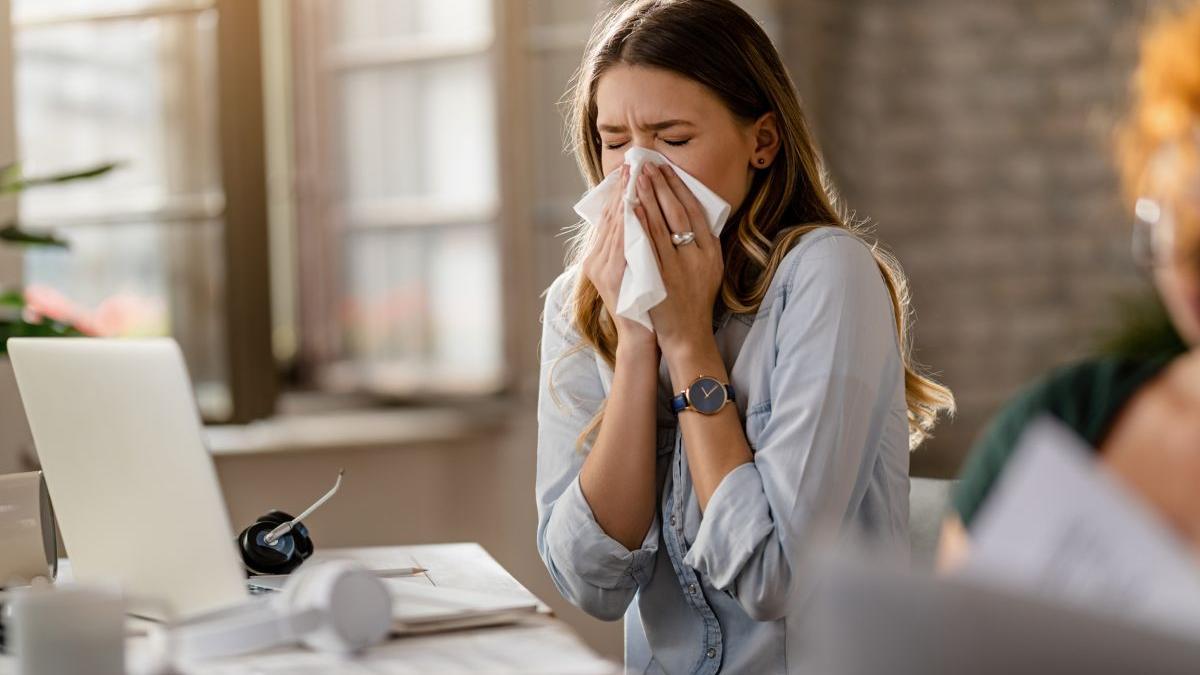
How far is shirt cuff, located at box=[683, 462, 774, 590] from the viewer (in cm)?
128

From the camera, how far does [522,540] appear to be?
287 centimetres

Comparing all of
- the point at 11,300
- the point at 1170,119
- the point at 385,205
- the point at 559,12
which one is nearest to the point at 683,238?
the point at 1170,119

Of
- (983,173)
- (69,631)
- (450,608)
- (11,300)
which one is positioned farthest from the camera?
(983,173)

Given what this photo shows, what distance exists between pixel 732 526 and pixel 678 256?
328 mm

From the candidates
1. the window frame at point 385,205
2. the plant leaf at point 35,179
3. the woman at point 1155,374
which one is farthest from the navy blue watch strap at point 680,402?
the window frame at point 385,205

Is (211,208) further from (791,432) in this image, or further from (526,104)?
(791,432)

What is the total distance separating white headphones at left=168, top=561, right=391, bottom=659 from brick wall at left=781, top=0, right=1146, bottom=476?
Answer: 234 cm

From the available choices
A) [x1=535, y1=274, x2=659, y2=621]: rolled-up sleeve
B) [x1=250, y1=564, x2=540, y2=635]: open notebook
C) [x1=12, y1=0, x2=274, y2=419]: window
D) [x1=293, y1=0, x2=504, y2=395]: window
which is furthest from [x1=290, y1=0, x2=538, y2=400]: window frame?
[x1=250, y1=564, x2=540, y2=635]: open notebook

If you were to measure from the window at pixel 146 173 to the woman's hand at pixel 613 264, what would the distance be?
1456 mm

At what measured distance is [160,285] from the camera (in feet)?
9.12

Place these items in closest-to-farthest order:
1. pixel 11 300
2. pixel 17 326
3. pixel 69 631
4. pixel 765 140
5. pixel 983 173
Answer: pixel 69 631 < pixel 765 140 < pixel 17 326 < pixel 11 300 < pixel 983 173

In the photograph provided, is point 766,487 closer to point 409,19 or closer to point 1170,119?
point 1170,119

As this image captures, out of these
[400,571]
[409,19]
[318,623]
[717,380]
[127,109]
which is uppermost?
[409,19]

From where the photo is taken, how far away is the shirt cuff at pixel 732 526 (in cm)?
128
